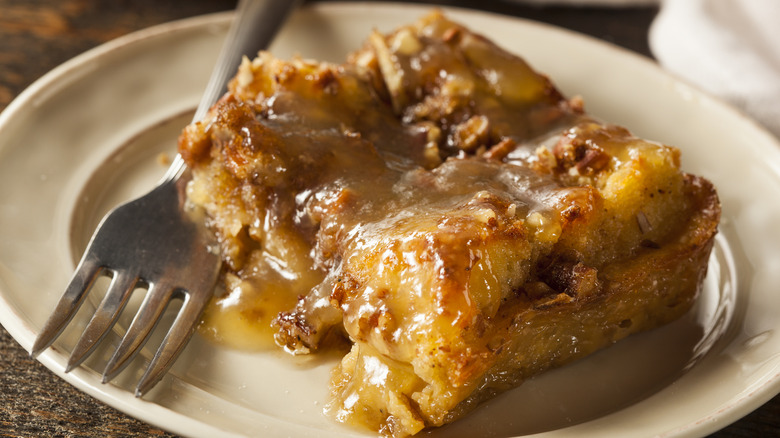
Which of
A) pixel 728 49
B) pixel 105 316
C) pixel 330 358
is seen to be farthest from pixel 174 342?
pixel 728 49

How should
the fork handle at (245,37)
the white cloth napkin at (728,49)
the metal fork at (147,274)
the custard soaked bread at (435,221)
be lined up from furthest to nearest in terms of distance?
the white cloth napkin at (728,49), the fork handle at (245,37), the metal fork at (147,274), the custard soaked bread at (435,221)

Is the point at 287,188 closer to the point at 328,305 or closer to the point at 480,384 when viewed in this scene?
the point at 328,305

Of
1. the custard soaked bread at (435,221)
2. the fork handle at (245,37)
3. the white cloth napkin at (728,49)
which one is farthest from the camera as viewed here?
the white cloth napkin at (728,49)

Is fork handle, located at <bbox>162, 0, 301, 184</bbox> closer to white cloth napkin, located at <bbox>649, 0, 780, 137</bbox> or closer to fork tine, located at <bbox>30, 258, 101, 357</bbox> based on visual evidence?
fork tine, located at <bbox>30, 258, 101, 357</bbox>

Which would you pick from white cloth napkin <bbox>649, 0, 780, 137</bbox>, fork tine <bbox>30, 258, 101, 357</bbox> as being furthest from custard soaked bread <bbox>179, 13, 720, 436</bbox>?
white cloth napkin <bbox>649, 0, 780, 137</bbox>

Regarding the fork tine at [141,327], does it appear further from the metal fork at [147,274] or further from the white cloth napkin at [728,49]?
the white cloth napkin at [728,49]

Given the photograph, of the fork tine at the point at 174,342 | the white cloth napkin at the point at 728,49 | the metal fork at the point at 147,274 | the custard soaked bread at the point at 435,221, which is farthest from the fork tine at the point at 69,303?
the white cloth napkin at the point at 728,49

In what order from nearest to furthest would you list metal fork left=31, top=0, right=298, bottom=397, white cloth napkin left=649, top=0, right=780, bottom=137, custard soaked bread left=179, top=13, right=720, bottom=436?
custard soaked bread left=179, top=13, right=720, bottom=436, metal fork left=31, top=0, right=298, bottom=397, white cloth napkin left=649, top=0, right=780, bottom=137

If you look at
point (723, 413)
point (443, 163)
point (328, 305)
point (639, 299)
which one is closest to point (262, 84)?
point (443, 163)

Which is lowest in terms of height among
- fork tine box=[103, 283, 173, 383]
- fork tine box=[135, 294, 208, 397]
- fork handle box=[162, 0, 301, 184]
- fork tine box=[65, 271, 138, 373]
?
fork tine box=[135, 294, 208, 397]
